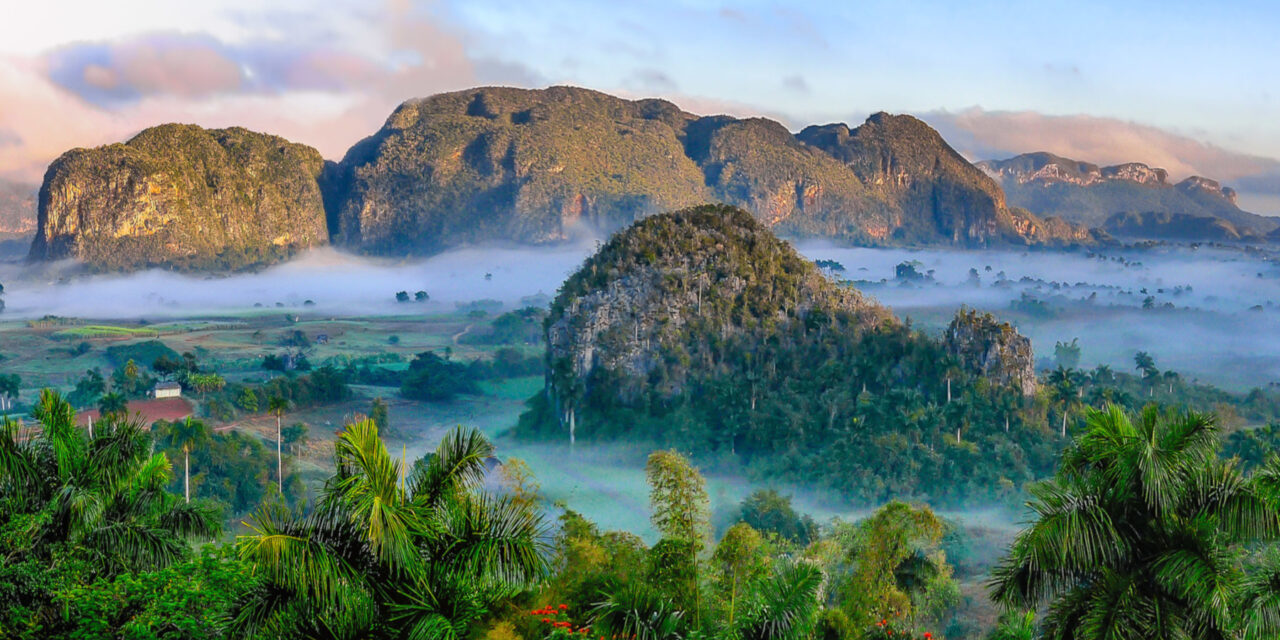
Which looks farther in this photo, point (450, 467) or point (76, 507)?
point (76, 507)

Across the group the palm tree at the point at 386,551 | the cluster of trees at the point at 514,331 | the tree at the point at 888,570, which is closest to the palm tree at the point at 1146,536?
the palm tree at the point at 386,551

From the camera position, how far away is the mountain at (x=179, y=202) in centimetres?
16600

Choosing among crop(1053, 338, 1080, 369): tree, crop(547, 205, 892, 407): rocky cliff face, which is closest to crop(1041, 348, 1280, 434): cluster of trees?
crop(547, 205, 892, 407): rocky cliff face

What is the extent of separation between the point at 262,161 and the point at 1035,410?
542ft

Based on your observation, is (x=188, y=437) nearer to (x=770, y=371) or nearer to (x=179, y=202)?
(x=770, y=371)

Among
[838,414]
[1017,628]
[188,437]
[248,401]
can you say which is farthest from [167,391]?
[1017,628]

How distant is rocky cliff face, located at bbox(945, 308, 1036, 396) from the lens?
51.8 metres

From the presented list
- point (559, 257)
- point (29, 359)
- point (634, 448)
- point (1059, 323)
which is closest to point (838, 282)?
point (634, 448)

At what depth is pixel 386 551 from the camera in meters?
8.30

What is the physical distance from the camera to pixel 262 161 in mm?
187125

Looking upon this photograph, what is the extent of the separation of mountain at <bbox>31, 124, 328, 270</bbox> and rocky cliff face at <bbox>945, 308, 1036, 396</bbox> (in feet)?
495

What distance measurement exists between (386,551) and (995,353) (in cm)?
4769

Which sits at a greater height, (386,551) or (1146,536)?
(386,551)

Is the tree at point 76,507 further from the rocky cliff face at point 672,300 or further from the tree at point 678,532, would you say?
the rocky cliff face at point 672,300
